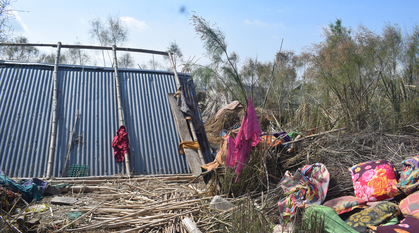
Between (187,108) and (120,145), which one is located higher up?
(187,108)

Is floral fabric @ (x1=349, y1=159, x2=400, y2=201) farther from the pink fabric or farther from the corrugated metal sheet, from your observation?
the corrugated metal sheet

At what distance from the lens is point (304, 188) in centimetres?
341

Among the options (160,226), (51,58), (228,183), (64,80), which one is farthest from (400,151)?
(51,58)

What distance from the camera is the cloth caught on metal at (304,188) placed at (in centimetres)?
325

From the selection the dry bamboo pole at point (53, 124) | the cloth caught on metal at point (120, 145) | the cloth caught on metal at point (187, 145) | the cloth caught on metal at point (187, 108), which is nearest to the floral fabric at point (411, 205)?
the cloth caught on metal at point (187, 145)

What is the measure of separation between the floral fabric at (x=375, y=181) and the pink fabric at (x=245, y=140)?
1.34 meters

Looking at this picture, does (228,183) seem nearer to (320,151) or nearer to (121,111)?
(320,151)

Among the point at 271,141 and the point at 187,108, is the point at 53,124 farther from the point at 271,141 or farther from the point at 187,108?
the point at 271,141

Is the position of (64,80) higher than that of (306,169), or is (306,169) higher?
(64,80)

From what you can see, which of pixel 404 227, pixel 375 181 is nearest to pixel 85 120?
pixel 375 181

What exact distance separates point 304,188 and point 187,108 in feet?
11.9

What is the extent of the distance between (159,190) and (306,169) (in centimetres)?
239

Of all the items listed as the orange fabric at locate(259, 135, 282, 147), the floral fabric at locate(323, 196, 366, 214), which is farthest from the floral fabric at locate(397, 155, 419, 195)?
the orange fabric at locate(259, 135, 282, 147)

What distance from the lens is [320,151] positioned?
402 cm
